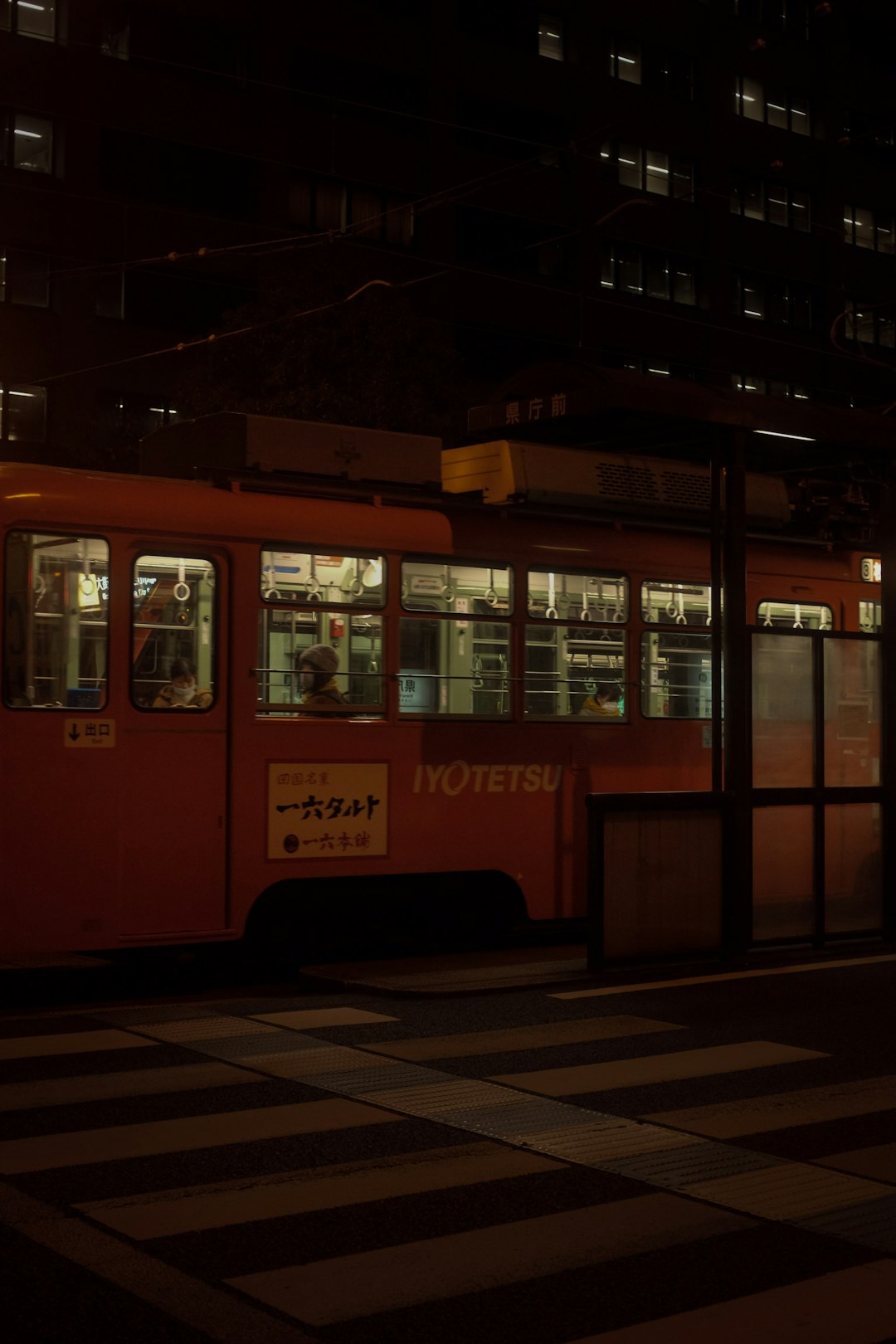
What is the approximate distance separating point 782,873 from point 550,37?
36.2 m

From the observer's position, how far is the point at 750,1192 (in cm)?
607

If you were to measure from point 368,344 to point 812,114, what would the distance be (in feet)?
93.4

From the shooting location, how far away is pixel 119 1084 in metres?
7.77

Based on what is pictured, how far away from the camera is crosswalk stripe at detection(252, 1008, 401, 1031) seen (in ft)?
30.6

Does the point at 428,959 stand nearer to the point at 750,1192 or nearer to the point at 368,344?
the point at 750,1192

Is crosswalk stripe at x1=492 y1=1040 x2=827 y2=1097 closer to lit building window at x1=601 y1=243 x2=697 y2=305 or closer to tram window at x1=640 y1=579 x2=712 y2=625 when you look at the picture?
tram window at x1=640 y1=579 x2=712 y2=625

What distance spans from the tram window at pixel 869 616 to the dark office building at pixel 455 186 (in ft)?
43.9

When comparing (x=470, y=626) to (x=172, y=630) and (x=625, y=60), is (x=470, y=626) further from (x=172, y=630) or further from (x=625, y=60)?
(x=625, y=60)

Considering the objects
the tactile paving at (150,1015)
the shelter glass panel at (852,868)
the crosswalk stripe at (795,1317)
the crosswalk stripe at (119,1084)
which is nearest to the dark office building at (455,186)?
the shelter glass panel at (852,868)

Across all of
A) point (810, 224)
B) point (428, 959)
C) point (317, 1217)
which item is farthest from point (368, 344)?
point (810, 224)

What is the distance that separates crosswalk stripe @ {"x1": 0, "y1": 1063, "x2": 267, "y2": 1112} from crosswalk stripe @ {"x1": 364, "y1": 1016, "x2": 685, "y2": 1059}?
3.10 ft

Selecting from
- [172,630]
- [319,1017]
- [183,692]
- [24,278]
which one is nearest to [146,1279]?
[319,1017]

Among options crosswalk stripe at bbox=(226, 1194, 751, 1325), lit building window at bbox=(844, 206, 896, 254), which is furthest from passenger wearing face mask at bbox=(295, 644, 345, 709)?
lit building window at bbox=(844, 206, 896, 254)

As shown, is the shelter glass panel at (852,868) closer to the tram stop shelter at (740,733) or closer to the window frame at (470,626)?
the tram stop shelter at (740,733)
